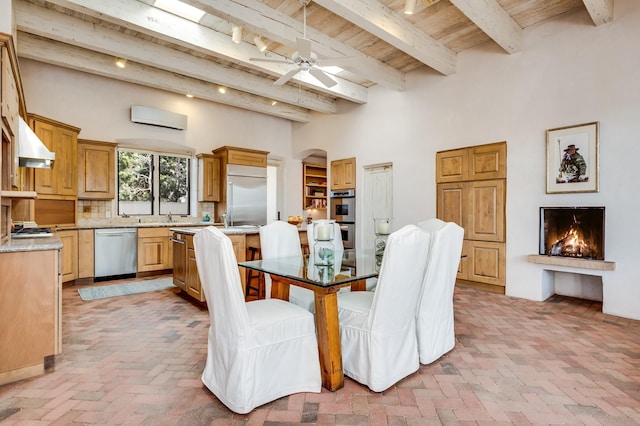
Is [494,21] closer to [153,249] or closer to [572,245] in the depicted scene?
[572,245]

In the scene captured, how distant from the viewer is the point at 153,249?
5.59 m

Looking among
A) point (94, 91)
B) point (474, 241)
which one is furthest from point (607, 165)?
point (94, 91)

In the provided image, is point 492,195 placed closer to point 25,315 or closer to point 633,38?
point 633,38

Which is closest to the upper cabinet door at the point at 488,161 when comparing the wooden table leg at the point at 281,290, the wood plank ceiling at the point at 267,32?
the wood plank ceiling at the point at 267,32

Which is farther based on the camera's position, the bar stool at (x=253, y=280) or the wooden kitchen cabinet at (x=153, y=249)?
the wooden kitchen cabinet at (x=153, y=249)

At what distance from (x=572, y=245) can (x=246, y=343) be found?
153 inches

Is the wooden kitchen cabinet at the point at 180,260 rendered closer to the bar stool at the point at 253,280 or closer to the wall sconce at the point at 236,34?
the bar stool at the point at 253,280

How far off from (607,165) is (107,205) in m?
7.02

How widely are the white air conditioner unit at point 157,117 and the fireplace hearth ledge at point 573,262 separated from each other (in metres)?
6.00

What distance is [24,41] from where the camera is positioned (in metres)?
4.28

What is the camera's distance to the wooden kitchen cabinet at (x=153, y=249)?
18.0 feet

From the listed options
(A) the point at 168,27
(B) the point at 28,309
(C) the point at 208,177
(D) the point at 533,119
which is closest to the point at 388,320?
(B) the point at 28,309

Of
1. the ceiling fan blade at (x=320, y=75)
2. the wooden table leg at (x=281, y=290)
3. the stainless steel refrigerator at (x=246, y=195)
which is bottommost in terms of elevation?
the wooden table leg at (x=281, y=290)

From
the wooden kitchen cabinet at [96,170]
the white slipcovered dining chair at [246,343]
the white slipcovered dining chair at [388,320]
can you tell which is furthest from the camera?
the wooden kitchen cabinet at [96,170]
